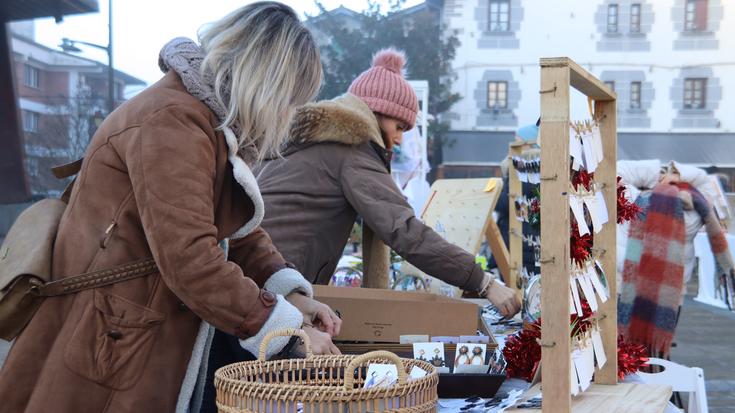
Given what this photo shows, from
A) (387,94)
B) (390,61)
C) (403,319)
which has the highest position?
(390,61)

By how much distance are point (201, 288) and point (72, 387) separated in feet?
1.05

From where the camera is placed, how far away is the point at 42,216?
1.64 metres

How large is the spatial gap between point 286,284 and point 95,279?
0.48 m

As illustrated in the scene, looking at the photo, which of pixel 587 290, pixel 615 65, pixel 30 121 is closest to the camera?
pixel 587 290

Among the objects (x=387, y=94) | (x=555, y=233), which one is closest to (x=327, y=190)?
(x=387, y=94)

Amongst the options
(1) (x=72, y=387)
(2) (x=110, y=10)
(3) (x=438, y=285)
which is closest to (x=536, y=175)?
(3) (x=438, y=285)

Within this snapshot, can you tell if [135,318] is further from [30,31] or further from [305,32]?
[30,31]

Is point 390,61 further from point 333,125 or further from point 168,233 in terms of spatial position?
point 168,233

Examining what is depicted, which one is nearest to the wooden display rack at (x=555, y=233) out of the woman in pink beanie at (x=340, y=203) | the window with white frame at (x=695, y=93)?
the woman in pink beanie at (x=340, y=203)

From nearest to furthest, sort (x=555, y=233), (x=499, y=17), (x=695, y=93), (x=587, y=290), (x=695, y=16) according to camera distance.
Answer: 1. (x=555, y=233)
2. (x=587, y=290)
3. (x=695, y=16)
4. (x=499, y=17)
5. (x=695, y=93)

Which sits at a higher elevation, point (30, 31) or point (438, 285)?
point (30, 31)

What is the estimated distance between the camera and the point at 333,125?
2523 mm

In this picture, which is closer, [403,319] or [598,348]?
[598,348]

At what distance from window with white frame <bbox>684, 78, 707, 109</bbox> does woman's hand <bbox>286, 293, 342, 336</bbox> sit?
28.3m
